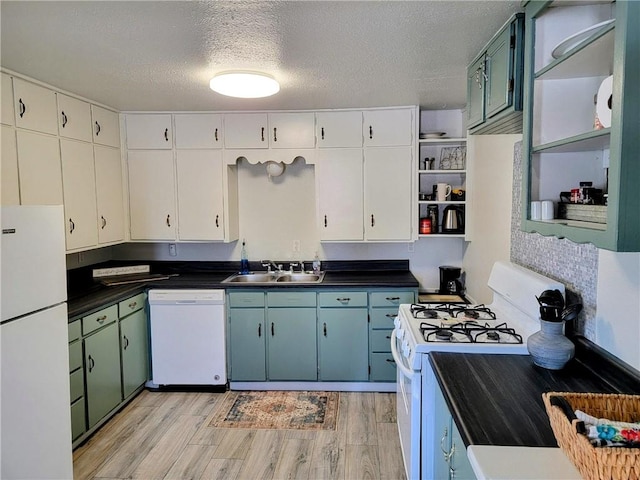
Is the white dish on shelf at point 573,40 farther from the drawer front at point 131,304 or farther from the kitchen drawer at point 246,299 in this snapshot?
the drawer front at point 131,304

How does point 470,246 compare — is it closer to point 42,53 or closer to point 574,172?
point 574,172

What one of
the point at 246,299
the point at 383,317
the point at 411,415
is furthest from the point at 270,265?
the point at 411,415

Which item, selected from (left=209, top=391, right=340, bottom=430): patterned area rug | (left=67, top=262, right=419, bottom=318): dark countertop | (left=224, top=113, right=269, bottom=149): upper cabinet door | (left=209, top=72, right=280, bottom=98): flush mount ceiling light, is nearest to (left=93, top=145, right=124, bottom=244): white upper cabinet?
(left=67, top=262, right=419, bottom=318): dark countertop

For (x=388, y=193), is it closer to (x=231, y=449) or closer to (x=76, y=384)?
(x=231, y=449)

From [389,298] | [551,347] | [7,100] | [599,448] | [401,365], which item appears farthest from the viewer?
[389,298]

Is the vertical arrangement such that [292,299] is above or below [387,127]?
below

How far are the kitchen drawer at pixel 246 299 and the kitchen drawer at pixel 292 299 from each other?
0.25 ft

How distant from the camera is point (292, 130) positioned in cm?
371

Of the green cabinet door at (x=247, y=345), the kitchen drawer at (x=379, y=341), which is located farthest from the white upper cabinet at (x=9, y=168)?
the kitchen drawer at (x=379, y=341)

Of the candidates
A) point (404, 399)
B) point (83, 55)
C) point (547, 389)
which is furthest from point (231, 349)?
point (547, 389)

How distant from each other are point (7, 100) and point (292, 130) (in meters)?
1.97


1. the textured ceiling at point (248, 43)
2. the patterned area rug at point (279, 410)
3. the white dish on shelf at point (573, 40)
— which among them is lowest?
the patterned area rug at point (279, 410)

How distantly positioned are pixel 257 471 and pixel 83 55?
8.12 ft

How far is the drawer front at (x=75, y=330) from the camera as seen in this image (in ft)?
8.85
